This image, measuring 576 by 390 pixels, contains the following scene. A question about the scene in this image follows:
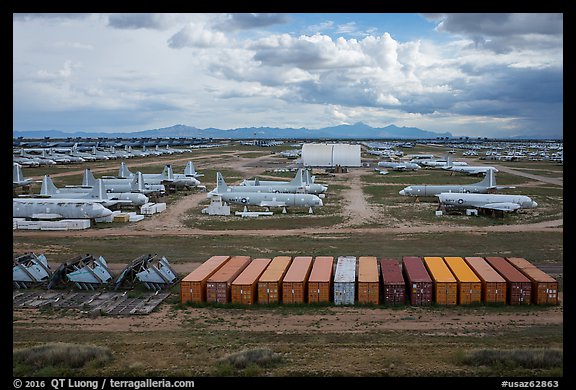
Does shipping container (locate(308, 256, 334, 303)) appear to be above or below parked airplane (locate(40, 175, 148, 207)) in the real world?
below

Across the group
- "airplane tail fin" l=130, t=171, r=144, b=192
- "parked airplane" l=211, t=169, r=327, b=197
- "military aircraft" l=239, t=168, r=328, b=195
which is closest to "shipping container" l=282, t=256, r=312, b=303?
"parked airplane" l=211, t=169, r=327, b=197

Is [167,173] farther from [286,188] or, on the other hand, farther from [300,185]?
[300,185]

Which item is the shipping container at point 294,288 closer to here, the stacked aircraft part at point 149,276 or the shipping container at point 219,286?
the shipping container at point 219,286

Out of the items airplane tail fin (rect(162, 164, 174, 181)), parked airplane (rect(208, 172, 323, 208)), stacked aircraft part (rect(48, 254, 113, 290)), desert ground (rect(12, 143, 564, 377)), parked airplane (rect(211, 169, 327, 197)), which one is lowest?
desert ground (rect(12, 143, 564, 377))

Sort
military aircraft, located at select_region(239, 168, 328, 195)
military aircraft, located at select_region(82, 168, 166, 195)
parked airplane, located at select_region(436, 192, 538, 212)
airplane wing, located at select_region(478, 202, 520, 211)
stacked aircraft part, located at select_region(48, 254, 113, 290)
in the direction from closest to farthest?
1. stacked aircraft part, located at select_region(48, 254, 113, 290)
2. airplane wing, located at select_region(478, 202, 520, 211)
3. parked airplane, located at select_region(436, 192, 538, 212)
4. military aircraft, located at select_region(82, 168, 166, 195)
5. military aircraft, located at select_region(239, 168, 328, 195)

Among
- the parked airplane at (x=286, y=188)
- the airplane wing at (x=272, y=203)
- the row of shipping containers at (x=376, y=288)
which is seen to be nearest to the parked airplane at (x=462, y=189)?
the parked airplane at (x=286, y=188)

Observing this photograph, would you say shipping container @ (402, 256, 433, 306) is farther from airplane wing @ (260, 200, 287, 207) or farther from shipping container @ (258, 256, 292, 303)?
airplane wing @ (260, 200, 287, 207)
